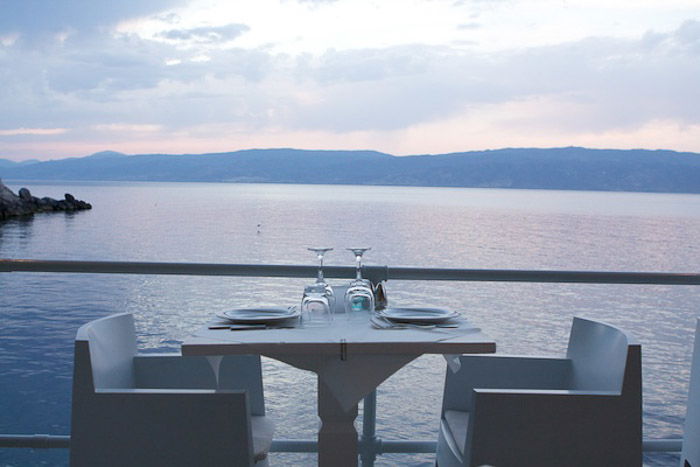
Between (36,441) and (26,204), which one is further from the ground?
(36,441)

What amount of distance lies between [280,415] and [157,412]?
11829 millimetres

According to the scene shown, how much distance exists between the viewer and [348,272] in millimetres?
2459

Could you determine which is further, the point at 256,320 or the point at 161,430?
the point at 256,320

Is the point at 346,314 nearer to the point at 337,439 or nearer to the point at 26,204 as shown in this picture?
the point at 337,439

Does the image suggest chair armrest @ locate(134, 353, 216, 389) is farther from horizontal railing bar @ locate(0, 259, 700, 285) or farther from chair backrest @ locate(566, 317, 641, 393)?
chair backrest @ locate(566, 317, 641, 393)

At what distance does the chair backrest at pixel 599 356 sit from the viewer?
1841 mm

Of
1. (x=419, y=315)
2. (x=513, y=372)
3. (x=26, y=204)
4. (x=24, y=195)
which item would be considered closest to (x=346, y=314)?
(x=419, y=315)

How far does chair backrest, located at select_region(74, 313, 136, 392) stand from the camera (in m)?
1.81

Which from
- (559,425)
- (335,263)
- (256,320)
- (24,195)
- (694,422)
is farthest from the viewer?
(24,195)

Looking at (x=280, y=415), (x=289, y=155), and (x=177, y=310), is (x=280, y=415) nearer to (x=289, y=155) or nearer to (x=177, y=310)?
(x=177, y=310)

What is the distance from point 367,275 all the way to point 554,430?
880mm

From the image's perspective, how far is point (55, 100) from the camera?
160 ft

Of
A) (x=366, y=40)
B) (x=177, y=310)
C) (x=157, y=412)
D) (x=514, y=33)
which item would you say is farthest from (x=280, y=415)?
(x=366, y=40)

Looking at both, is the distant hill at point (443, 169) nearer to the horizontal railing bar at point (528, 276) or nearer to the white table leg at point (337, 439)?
the horizontal railing bar at point (528, 276)
